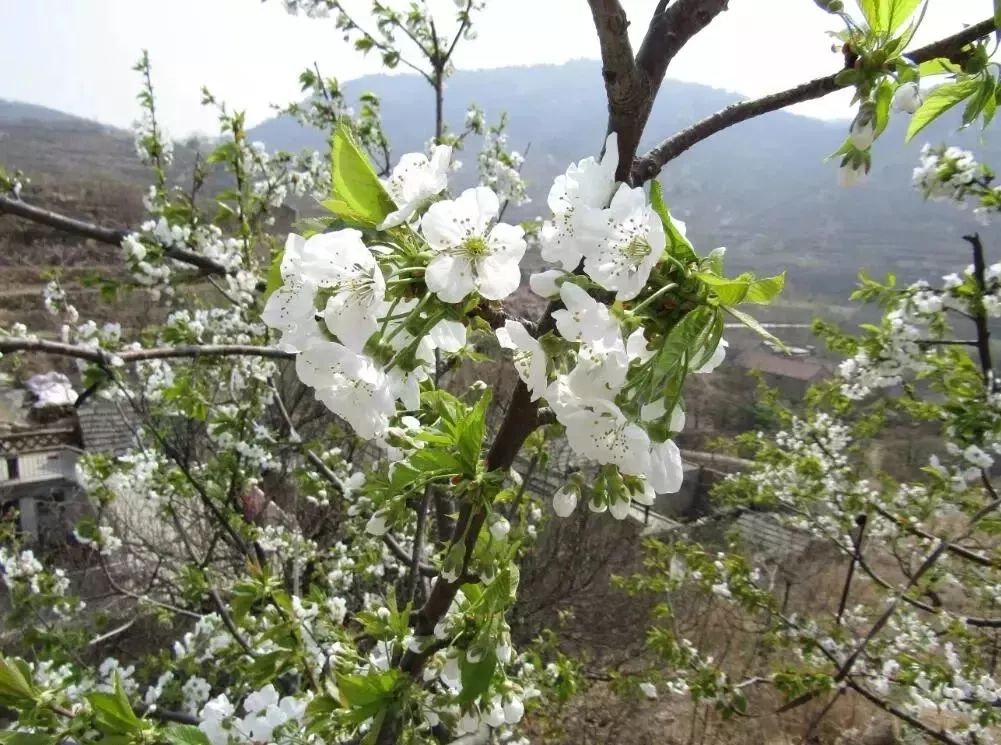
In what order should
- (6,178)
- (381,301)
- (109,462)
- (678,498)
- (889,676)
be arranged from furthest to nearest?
(678,498) → (109,462) → (889,676) → (6,178) → (381,301)

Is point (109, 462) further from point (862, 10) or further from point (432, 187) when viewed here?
point (862, 10)

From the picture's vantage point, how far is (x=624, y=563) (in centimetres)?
882

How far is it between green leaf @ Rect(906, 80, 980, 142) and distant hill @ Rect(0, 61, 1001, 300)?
5.05 metres

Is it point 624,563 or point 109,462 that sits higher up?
point 109,462

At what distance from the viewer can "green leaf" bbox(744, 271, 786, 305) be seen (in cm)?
58

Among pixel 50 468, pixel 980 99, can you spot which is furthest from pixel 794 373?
pixel 50 468

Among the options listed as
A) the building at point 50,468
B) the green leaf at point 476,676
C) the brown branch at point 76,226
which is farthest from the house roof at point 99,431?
the green leaf at point 476,676

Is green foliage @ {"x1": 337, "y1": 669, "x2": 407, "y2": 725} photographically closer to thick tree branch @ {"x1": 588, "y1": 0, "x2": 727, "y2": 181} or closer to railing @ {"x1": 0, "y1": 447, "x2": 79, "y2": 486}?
thick tree branch @ {"x1": 588, "y1": 0, "x2": 727, "y2": 181}

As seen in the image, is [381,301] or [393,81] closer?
[381,301]

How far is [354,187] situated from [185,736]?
3.45 ft

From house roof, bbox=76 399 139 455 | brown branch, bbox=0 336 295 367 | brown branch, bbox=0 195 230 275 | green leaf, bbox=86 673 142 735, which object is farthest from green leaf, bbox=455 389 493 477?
house roof, bbox=76 399 139 455

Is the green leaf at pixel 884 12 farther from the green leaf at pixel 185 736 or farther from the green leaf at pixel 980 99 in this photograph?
the green leaf at pixel 185 736

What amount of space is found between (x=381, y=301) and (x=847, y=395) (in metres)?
4.39

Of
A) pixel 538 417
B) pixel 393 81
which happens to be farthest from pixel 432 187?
pixel 393 81
